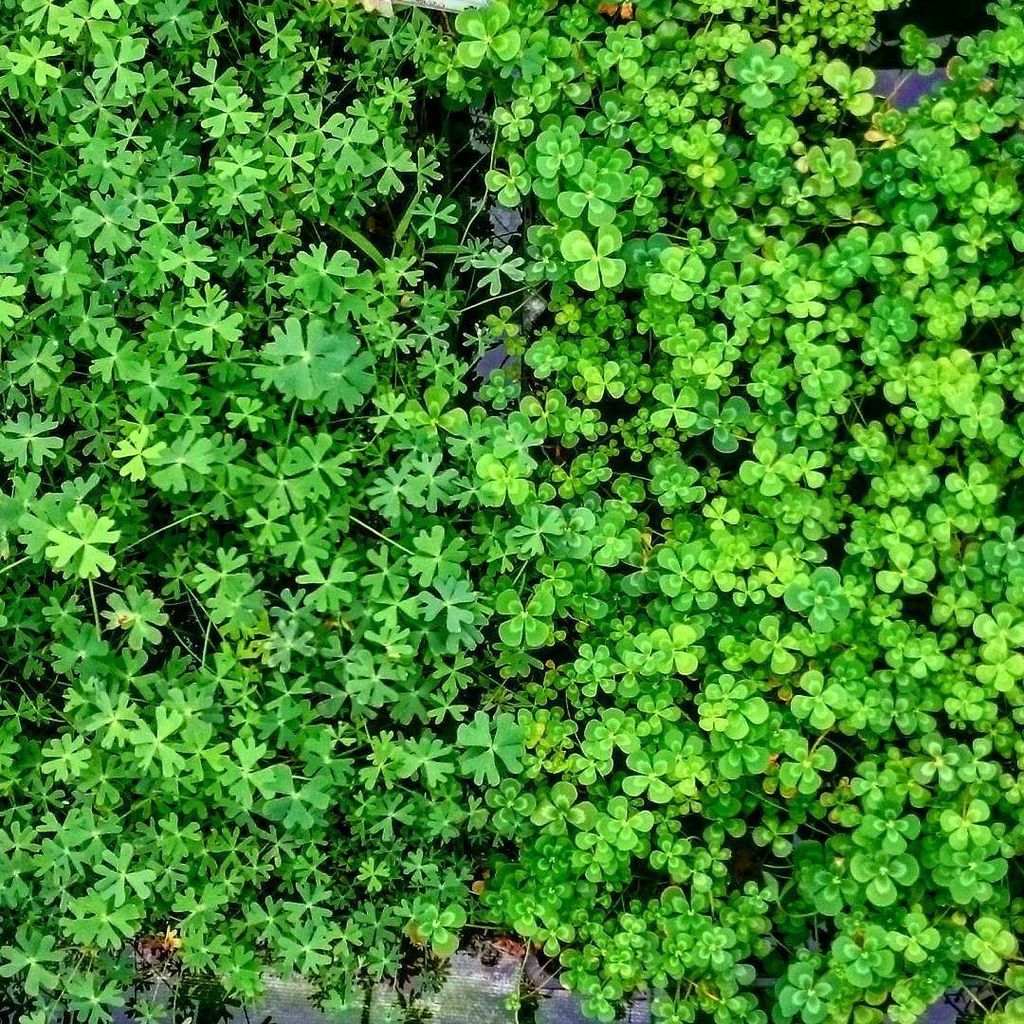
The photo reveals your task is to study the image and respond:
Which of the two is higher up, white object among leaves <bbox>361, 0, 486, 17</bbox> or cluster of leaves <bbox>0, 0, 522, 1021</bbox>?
white object among leaves <bbox>361, 0, 486, 17</bbox>

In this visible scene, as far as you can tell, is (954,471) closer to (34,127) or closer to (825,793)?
(825,793)

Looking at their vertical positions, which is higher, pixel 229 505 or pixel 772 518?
pixel 772 518

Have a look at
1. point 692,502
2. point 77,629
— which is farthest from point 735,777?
point 77,629


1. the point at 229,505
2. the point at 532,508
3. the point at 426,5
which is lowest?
the point at 229,505

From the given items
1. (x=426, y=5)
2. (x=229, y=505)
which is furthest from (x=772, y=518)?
(x=426, y=5)

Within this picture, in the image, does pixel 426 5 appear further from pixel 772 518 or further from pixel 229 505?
pixel 772 518

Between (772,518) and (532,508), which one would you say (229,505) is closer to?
(532,508)

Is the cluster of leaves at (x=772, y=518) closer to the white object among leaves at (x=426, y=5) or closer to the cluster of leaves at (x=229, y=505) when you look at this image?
the white object among leaves at (x=426, y=5)

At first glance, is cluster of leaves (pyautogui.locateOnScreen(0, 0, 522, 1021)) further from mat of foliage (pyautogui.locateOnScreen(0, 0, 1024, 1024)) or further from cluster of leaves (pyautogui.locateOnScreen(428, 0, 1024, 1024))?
cluster of leaves (pyautogui.locateOnScreen(428, 0, 1024, 1024))

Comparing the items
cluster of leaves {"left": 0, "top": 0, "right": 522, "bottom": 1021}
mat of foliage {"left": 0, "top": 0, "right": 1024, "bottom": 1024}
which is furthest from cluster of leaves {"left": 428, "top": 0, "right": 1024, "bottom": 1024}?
cluster of leaves {"left": 0, "top": 0, "right": 522, "bottom": 1021}
